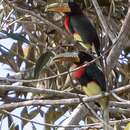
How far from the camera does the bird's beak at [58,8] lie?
2.44m

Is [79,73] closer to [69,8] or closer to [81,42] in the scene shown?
[81,42]

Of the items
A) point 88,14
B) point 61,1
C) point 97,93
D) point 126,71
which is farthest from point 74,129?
point 88,14

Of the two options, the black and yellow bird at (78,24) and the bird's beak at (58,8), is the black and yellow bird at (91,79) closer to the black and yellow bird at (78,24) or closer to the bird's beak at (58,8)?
the black and yellow bird at (78,24)

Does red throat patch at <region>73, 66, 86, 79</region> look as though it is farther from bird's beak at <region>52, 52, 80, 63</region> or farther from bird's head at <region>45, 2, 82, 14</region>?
bird's beak at <region>52, 52, 80, 63</region>

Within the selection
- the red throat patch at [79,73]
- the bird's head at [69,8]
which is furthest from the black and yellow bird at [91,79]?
the bird's head at [69,8]

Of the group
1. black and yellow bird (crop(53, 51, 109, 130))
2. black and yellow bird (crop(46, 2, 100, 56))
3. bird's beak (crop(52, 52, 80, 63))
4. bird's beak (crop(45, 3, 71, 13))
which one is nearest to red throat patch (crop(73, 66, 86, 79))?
black and yellow bird (crop(53, 51, 109, 130))

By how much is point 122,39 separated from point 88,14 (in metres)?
1.00

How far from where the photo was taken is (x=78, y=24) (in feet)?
8.58

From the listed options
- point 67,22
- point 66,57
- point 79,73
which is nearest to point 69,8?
point 67,22

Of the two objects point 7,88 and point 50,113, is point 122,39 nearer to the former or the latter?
point 7,88

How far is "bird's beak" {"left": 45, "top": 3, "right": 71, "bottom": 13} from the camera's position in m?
2.44

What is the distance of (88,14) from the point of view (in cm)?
289

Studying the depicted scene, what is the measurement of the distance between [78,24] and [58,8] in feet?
0.41

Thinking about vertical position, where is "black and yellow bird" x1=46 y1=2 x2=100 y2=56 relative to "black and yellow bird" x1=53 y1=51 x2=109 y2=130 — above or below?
above
